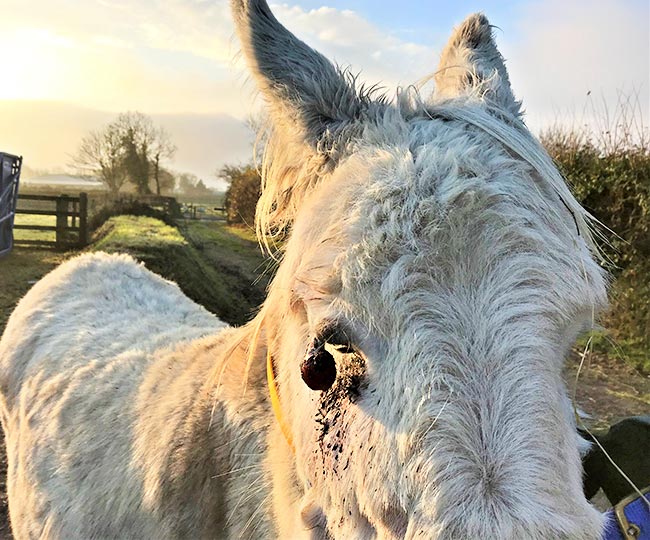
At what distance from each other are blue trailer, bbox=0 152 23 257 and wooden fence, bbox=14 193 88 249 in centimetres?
222

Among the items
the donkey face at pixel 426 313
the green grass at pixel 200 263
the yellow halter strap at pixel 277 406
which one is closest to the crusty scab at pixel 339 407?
the donkey face at pixel 426 313

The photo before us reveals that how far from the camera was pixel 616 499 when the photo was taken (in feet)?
8.92

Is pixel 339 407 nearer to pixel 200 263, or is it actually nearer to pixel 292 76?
pixel 292 76

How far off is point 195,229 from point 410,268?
20127 millimetres

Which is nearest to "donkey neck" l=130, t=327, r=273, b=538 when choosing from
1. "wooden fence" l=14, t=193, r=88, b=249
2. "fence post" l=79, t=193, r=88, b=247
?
"wooden fence" l=14, t=193, r=88, b=249

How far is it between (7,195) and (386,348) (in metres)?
16.9

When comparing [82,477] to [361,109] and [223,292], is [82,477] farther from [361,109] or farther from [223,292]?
[223,292]

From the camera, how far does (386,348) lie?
1.22 m

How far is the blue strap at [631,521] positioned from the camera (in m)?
1.91

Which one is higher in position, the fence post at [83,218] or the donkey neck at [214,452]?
the donkey neck at [214,452]

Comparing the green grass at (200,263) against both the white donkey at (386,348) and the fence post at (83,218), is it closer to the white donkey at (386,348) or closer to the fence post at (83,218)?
the fence post at (83,218)

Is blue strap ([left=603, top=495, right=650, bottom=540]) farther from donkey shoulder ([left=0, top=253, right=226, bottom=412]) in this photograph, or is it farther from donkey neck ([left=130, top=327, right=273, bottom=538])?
donkey shoulder ([left=0, top=253, right=226, bottom=412])

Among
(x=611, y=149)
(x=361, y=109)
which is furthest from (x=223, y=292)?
(x=361, y=109)

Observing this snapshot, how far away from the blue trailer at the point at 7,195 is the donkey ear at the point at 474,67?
15249 mm
